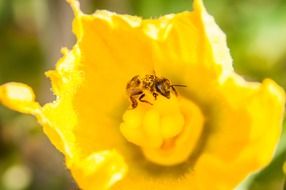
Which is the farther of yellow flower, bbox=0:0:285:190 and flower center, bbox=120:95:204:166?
flower center, bbox=120:95:204:166

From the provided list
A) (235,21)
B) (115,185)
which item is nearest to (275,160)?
(115,185)

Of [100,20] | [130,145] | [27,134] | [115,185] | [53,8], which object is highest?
[53,8]

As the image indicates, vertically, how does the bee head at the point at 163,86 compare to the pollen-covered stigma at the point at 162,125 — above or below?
above

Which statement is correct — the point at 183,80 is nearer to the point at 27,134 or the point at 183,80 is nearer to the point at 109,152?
the point at 109,152

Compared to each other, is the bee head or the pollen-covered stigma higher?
the bee head

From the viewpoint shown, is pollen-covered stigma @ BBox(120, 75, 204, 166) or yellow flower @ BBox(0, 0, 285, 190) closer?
yellow flower @ BBox(0, 0, 285, 190)

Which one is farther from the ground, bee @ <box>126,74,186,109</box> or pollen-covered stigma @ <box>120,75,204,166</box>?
bee @ <box>126,74,186,109</box>

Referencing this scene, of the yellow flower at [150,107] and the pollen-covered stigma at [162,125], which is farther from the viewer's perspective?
the pollen-covered stigma at [162,125]
